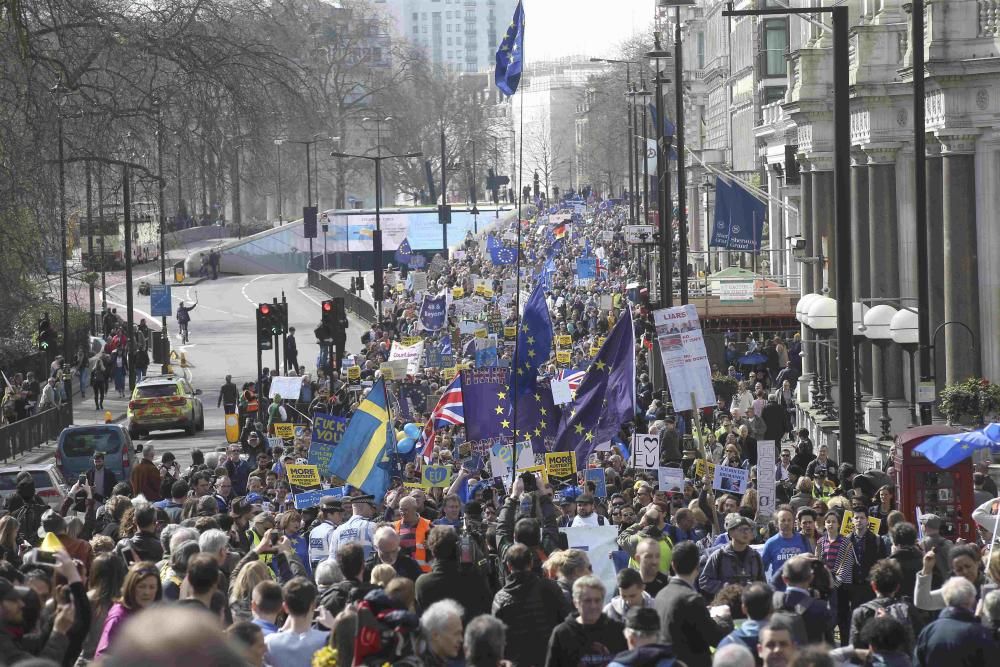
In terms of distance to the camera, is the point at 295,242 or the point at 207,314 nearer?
the point at 207,314

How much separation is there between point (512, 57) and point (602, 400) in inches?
489

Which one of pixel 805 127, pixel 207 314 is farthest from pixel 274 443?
pixel 207 314

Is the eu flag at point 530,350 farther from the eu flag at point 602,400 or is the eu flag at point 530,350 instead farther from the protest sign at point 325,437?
the protest sign at point 325,437

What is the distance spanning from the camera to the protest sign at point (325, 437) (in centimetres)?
→ 2081

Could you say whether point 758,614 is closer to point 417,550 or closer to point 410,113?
point 417,550

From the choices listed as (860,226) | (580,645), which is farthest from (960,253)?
(580,645)

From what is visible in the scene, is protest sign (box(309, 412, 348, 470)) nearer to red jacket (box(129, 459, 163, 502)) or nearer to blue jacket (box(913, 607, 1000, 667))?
red jacket (box(129, 459, 163, 502))

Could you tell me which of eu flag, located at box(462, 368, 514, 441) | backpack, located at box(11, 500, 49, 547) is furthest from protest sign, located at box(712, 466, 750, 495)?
backpack, located at box(11, 500, 49, 547)

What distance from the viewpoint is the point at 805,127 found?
37.6m

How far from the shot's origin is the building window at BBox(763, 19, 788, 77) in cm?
6650

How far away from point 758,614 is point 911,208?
79.7 feet

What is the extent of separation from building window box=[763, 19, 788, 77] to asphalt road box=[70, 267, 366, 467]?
16.7 metres

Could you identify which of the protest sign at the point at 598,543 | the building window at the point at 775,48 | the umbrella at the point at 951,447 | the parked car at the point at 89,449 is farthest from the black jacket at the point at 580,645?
the building window at the point at 775,48

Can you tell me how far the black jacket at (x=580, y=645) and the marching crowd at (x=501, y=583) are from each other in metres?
0.01
